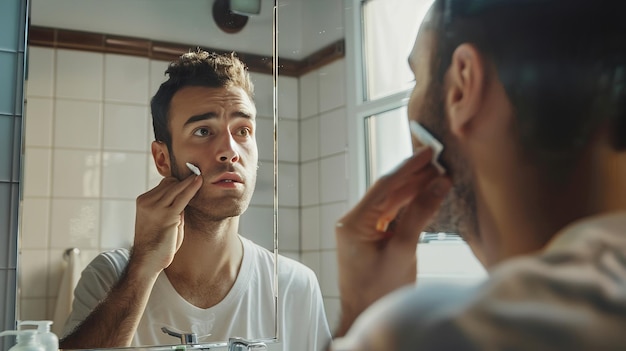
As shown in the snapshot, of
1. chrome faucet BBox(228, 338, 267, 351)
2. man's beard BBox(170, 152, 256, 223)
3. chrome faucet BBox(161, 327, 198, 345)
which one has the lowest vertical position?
chrome faucet BBox(228, 338, 267, 351)

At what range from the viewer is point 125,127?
156 cm

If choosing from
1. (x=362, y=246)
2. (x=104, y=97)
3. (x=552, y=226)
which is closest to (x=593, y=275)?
(x=552, y=226)

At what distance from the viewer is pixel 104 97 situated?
5.07 feet

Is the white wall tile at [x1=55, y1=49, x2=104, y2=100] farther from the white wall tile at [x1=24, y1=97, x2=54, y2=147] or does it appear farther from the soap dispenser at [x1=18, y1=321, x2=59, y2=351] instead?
the soap dispenser at [x1=18, y1=321, x2=59, y2=351]

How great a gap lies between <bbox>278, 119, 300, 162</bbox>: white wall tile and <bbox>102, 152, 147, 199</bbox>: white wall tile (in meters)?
0.37

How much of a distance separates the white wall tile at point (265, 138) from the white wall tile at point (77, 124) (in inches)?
15.8

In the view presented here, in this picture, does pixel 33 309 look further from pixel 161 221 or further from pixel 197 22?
pixel 197 22

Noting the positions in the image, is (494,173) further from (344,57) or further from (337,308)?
(344,57)

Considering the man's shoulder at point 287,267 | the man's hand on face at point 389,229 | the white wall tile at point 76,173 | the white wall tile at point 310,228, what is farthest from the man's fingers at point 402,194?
the white wall tile at point 76,173

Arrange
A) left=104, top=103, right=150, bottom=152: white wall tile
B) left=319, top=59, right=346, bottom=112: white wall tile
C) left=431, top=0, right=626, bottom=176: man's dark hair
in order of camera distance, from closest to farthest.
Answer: left=431, top=0, right=626, bottom=176: man's dark hair
left=104, top=103, right=150, bottom=152: white wall tile
left=319, top=59, right=346, bottom=112: white wall tile

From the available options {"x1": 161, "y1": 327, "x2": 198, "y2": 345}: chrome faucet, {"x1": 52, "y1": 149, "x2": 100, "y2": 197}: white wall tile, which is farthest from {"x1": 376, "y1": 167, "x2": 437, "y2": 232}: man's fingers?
{"x1": 52, "y1": 149, "x2": 100, "y2": 197}: white wall tile

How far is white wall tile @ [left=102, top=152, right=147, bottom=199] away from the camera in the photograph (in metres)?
1.54

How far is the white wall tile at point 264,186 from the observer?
1730mm

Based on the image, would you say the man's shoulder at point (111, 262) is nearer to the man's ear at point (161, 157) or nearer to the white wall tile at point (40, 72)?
the man's ear at point (161, 157)
